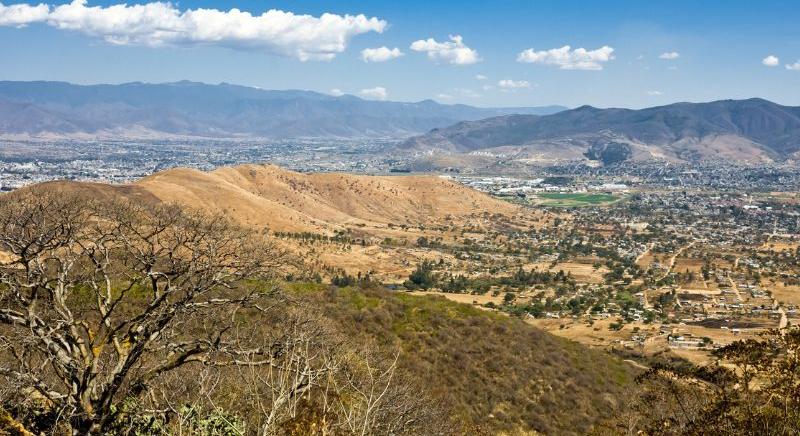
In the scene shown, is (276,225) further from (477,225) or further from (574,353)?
(574,353)

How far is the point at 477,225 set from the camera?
133625 mm

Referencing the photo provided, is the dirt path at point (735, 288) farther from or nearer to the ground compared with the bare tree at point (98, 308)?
nearer to the ground

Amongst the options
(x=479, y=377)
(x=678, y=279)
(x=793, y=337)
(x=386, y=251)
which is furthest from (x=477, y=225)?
(x=793, y=337)

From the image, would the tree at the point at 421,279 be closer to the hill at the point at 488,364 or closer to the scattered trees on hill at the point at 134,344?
the hill at the point at 488,364

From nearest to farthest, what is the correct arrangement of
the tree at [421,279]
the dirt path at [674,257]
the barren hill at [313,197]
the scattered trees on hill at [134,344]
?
the scattered trees on hill at [134,344] < the tree at [421,279] < the dirt path at [674,257] < the barren hill at [313,197]

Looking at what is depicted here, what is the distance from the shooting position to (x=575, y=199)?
190 meters

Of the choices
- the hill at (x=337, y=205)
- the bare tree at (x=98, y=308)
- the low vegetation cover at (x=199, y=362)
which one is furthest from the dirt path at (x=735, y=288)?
the bare tree at (x=98, y=308)

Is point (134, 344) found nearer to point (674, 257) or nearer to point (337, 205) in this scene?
point (674, 257)

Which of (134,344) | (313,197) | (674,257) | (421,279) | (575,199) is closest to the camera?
(134,344)

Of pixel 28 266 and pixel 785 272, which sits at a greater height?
pixel 28 266

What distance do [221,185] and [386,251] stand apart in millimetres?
33562

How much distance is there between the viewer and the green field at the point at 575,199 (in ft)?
586

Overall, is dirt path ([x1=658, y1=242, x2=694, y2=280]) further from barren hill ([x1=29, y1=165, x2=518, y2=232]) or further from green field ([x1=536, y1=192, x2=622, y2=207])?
green field ([x1=536, y1=192, x2=622, y2=207])

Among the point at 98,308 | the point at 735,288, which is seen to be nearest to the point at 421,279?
the point at 735,288
